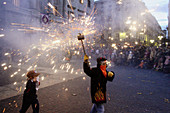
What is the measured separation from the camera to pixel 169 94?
14.9 feet

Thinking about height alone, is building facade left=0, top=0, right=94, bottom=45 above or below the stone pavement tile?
above

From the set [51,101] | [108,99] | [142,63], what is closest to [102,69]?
[108,99]

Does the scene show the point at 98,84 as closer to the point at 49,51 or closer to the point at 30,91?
the point at 30,91

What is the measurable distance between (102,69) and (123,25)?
19.0 metres

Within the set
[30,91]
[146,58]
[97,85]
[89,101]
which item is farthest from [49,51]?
[97,85]

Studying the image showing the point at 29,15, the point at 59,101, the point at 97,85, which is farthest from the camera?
the point at 29,15

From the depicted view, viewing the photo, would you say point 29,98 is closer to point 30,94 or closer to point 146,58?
point 30,94

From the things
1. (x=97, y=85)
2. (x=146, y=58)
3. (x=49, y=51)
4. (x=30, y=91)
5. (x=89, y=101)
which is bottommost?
(x=89, y=101)

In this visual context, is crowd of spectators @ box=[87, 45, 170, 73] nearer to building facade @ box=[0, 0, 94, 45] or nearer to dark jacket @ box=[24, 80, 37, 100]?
dark jacket @ box=[24, 80, 37, 100]

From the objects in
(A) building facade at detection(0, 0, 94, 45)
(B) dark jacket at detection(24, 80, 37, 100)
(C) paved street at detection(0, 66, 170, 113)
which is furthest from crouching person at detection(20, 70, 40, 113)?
(A) building facade at detection(0, 0, 94, 45)

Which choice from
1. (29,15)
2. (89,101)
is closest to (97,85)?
(89,101)

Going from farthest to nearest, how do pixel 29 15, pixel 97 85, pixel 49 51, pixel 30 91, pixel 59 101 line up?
pixel 29 15, pixel 49 51, pixel 59 101, pixel 30 91, pixel 97 85

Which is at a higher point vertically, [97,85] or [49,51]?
[49,51]

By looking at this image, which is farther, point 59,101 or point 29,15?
point 29,15
